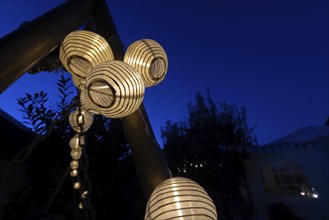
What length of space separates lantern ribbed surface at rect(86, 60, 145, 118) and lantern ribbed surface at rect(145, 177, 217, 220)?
464 mm

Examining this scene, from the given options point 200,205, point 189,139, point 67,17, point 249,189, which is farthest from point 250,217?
point 67,17

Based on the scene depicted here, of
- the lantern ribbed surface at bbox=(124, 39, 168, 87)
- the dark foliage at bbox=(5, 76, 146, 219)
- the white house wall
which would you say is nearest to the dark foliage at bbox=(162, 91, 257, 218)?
the white house wall

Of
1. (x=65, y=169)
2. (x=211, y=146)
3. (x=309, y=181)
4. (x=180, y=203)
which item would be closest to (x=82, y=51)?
(x=180, y=203)

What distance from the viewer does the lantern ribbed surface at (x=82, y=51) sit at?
1202mm

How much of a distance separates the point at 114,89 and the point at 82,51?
45 centimetres

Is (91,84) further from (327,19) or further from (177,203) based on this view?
(327,19)

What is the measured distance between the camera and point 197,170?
9500mm

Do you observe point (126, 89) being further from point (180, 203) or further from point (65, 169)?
point (65, 169)

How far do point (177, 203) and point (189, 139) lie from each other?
32.3ft

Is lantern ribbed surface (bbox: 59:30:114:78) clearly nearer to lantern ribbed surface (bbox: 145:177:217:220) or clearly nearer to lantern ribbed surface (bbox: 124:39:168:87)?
lantern ribbed surface (bbox: 124:39:168:87)

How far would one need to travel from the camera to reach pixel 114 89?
0.95 meters

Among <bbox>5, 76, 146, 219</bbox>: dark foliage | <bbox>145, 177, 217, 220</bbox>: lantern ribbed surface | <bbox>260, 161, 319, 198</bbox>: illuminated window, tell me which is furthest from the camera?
<bbox>260, 161, 319, 198</bbox>: illuminated window

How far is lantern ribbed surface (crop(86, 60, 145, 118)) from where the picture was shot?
943mm

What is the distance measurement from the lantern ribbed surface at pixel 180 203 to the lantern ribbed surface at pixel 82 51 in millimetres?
905
